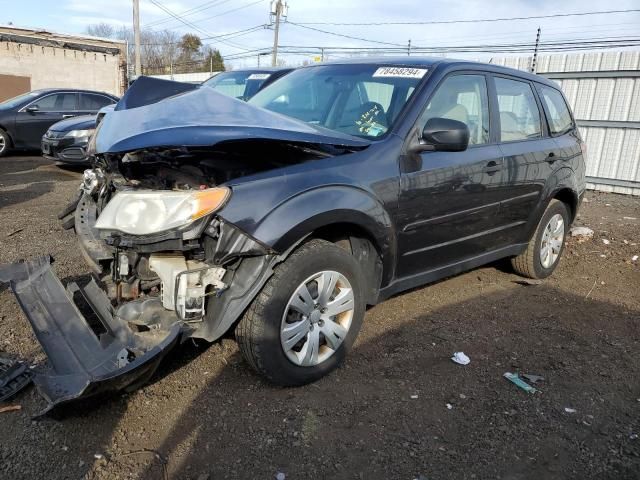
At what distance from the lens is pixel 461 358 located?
3.41 meters

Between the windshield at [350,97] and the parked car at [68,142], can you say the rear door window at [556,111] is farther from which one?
the parked car at [68,142]

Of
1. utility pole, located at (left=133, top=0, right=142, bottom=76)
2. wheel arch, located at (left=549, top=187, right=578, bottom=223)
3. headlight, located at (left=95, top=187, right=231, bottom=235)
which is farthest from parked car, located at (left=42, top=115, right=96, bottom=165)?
utility pole, located at (left=133, top=0, right=142, bottom=76)

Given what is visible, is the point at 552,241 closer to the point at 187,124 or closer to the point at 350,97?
the point at 350,97

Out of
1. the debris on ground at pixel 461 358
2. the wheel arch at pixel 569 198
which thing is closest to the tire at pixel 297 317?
the debris on ground at pixel 461 358

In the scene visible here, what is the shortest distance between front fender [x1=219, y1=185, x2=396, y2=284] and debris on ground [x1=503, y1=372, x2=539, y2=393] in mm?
1015

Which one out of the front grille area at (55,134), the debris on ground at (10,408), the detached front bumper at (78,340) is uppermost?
the front grille area at (55,134)

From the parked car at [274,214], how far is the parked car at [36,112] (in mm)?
9039

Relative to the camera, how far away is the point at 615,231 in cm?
716

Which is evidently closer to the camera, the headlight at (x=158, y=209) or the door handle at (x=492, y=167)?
the headlight at (x=158, y=209)

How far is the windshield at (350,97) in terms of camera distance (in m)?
3.44

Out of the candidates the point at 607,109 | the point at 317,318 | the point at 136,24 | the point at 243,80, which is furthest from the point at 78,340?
the point at 136,24

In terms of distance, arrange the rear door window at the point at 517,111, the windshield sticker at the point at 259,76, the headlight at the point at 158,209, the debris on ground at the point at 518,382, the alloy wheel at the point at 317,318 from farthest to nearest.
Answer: the windshield sticker at the point at 259,76 → the rear door window at the point at 517,111 → the debris on ground at the point at 518,382 → the alloy wheel at the point at 317,318 → the headlight at the point at 158,209

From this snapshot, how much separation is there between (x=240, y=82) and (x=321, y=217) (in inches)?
266

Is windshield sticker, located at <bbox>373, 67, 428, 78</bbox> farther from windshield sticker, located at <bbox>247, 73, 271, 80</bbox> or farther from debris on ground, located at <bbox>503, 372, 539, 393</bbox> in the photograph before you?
windshield sticker, located at <bbox>247, 73, 271, 80</bbox>
